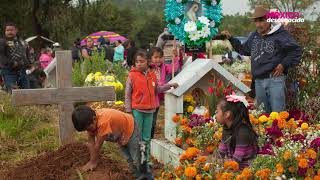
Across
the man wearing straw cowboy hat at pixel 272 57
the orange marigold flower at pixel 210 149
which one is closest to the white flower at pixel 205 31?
the man wearing straw cowboy hat at pixel 272 57

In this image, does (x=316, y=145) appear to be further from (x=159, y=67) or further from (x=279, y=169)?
(x=159, y=67)

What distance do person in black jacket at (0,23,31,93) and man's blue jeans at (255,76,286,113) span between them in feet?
15.4

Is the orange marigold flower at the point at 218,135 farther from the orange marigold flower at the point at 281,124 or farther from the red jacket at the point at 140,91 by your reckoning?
the red jacket at the point at 140,91

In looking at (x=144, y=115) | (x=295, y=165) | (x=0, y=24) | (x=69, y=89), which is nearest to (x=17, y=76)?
(x=69, y=89)

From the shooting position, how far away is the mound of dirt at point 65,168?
191 inches

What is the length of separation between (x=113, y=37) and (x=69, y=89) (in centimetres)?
2739

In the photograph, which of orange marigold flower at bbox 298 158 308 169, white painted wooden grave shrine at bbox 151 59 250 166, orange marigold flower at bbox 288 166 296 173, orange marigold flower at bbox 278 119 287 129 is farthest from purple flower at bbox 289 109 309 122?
orange marigold flower at bbox 298 158 308 169

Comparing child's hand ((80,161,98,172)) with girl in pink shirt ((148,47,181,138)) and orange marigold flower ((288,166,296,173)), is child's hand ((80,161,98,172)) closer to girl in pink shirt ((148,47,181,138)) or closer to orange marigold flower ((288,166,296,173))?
girl in pink shirt ((148,47,181,138))

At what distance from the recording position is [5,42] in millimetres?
9031

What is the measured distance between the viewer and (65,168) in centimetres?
500

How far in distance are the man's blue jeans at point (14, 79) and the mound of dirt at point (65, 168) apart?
4400 mm

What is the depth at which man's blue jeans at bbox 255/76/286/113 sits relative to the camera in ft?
20.0

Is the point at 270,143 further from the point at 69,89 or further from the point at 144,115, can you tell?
the point at 69,89

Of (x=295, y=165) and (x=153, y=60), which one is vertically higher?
(x=153, y=60)
